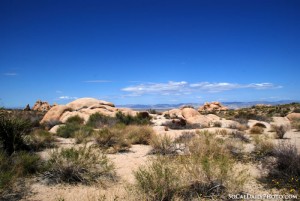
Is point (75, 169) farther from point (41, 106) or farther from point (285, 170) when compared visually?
point (41, 106)

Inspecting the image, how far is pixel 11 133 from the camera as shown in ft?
29.5

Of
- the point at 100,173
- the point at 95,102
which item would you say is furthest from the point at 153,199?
the point at 95,102

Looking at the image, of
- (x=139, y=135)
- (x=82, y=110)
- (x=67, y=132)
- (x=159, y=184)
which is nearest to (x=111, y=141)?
(x=139, y=135)

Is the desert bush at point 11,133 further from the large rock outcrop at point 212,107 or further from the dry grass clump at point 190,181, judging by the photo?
the large rock outcrop at point 212,107

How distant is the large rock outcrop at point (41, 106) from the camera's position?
6072cm

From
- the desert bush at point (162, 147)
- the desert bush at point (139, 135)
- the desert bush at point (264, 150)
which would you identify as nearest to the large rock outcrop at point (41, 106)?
the desert bush at point (139, 135)

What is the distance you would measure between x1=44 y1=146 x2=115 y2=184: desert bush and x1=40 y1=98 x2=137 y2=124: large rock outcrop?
17.0 metres

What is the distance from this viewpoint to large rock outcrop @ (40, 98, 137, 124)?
83.2 feet

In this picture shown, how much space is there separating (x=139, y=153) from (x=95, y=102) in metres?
21.6

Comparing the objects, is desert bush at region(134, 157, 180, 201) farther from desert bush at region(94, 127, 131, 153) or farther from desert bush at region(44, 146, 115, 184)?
desert bush at region(94, 127, 131, 153)

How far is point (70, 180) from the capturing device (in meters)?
6.59

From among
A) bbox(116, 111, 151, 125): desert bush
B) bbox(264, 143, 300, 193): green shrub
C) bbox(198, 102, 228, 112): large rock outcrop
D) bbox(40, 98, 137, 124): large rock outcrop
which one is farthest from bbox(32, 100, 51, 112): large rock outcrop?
bbox(264, 143, 300, 193): green shrub

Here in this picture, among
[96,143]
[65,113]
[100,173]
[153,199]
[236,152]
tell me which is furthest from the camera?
[65,113]

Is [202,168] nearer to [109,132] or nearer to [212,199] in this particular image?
[212,199]
